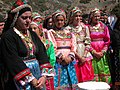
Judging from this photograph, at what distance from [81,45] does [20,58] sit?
2589 millimetres

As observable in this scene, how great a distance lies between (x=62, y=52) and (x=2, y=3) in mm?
45686

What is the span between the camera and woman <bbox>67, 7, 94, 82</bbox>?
614 cm

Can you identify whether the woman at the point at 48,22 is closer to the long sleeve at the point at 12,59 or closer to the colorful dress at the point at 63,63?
the colorful dress at the point at 63,63

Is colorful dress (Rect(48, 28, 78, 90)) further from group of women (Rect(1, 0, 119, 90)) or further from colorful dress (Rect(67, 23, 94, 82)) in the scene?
colorful dress (Rect(67, 23, 94, 82))

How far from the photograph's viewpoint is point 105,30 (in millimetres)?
6551

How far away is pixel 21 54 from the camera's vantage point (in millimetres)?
3809

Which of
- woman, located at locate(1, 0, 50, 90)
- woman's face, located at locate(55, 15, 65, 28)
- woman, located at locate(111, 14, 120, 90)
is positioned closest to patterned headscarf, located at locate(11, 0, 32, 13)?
woman, located at locate(1, 0, 50, 90)

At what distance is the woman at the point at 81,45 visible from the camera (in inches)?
242

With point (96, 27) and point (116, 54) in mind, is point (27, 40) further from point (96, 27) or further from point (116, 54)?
point (116, 54)

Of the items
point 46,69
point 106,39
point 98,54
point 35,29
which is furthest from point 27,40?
point 106,39

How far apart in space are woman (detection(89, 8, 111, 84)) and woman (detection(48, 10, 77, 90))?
2.85 ft

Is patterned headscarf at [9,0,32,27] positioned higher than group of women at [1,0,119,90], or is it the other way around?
patterned headscarf at [9,0,32,27]

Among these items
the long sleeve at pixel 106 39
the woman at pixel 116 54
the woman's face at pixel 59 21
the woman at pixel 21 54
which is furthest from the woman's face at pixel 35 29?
the woman at pixel 116 54

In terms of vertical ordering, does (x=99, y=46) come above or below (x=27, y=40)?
below
